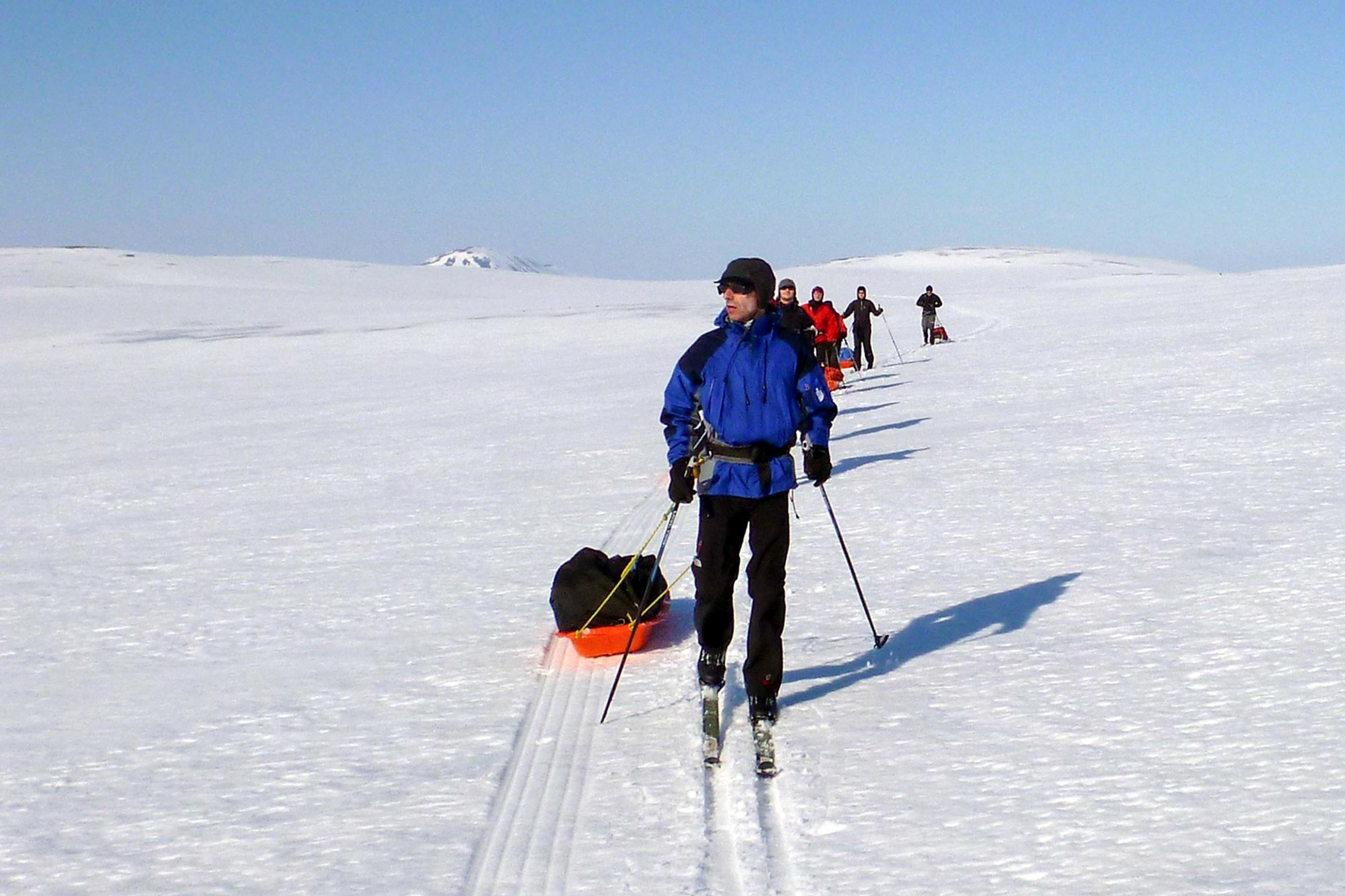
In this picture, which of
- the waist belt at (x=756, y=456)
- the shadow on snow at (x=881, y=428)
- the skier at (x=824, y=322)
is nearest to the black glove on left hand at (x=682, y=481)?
the waist belt at (x=756, y=456)

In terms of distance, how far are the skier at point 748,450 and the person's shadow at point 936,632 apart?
1.65ft

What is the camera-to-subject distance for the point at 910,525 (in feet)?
27.1

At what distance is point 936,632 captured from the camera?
19.0 ft

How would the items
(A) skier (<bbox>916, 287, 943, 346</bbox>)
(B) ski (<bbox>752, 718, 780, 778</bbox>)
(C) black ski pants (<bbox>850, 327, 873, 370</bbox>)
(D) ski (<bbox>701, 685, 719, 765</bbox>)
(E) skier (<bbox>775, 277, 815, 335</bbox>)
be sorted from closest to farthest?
(B) ski (<bbox>752, 718, 780, 778</bbox>), (D) ski (<bbox>701, 685, 719, 765</bbox>), (E) skier (<bbox>775, 277, 815, 335</bbox>), (C) black ski pants (<bbox>850, 327, 873, 370</bbox>), (A) skier (<bbox>916, 287, 943, 346</bbox>)

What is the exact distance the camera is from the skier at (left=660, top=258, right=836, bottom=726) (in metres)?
4.46

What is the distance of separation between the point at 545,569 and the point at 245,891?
4.06m

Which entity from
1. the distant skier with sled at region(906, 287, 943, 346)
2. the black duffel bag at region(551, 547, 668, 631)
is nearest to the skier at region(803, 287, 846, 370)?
the black duffel bag at region(551, 547, 668, 631)

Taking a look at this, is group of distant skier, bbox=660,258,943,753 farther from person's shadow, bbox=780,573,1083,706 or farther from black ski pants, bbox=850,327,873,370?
black ski pants, bbox=850,327,873,370

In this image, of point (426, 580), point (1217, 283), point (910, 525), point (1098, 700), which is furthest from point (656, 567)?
point (1217, 283)

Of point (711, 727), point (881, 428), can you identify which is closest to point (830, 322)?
point (881, 428)

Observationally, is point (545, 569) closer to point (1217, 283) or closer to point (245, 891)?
point (245, 891)

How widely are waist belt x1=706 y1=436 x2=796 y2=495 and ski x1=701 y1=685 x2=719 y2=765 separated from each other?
2.50 ft

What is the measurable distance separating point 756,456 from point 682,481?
0.92 feet

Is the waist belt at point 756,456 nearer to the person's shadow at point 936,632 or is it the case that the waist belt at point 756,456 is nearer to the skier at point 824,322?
the person's shadow at point 936,632
